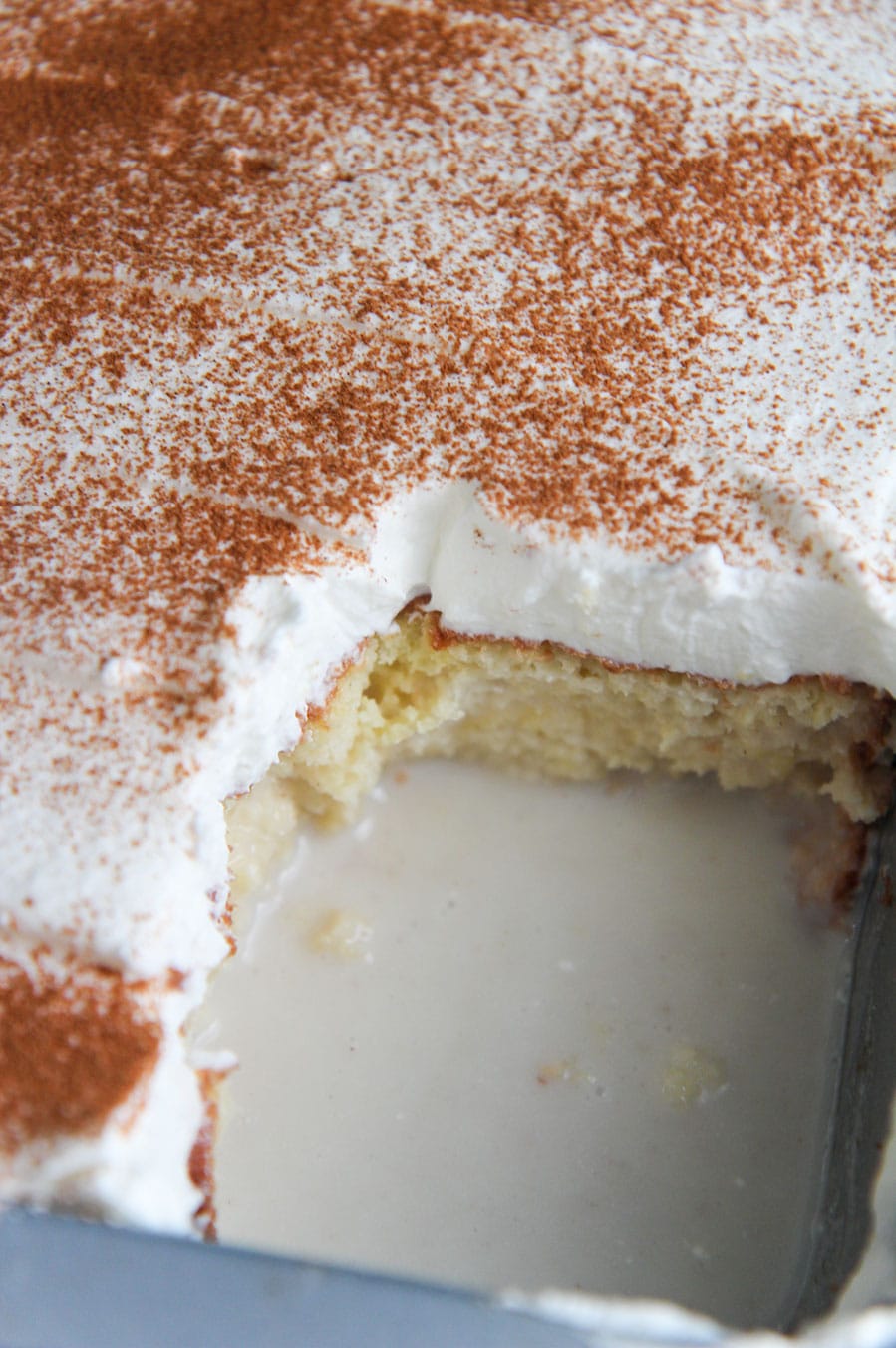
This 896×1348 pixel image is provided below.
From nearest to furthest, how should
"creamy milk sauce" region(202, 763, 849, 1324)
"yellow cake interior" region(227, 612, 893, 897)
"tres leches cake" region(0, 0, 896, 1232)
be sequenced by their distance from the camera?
"tres leches cake" region(0, 0, 896, 1232), "creamy milk sauce" region(202, 763, 849, 1324), "yellow cake interior" region(227, 612, 893, 897)

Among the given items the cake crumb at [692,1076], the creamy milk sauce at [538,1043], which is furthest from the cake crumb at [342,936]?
the cake crumb at [692,1076]

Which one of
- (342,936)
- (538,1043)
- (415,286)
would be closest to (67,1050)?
(342,936)

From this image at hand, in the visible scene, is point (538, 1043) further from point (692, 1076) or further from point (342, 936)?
point (342, 936)

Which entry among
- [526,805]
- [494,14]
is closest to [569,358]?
[526,805]

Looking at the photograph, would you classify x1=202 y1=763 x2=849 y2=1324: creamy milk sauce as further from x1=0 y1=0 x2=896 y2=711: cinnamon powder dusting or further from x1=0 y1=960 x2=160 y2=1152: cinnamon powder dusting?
x1=0 y1=0 x2=896 y2=711: cinnamon powder dusting

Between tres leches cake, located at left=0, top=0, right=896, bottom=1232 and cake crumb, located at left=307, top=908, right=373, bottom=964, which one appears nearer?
tres leches cake, located at left=0, top=0, right=896, bottom=1232

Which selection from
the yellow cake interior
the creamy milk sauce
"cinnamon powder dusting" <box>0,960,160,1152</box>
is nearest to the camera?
"cinnamon powder dusting" <box>0,960,160,1152</box>

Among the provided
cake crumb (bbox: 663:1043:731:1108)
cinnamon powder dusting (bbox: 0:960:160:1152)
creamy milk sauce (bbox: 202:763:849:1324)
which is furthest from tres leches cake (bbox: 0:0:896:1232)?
Result: cake crumb (bbox: 663:1043:731:1108)
